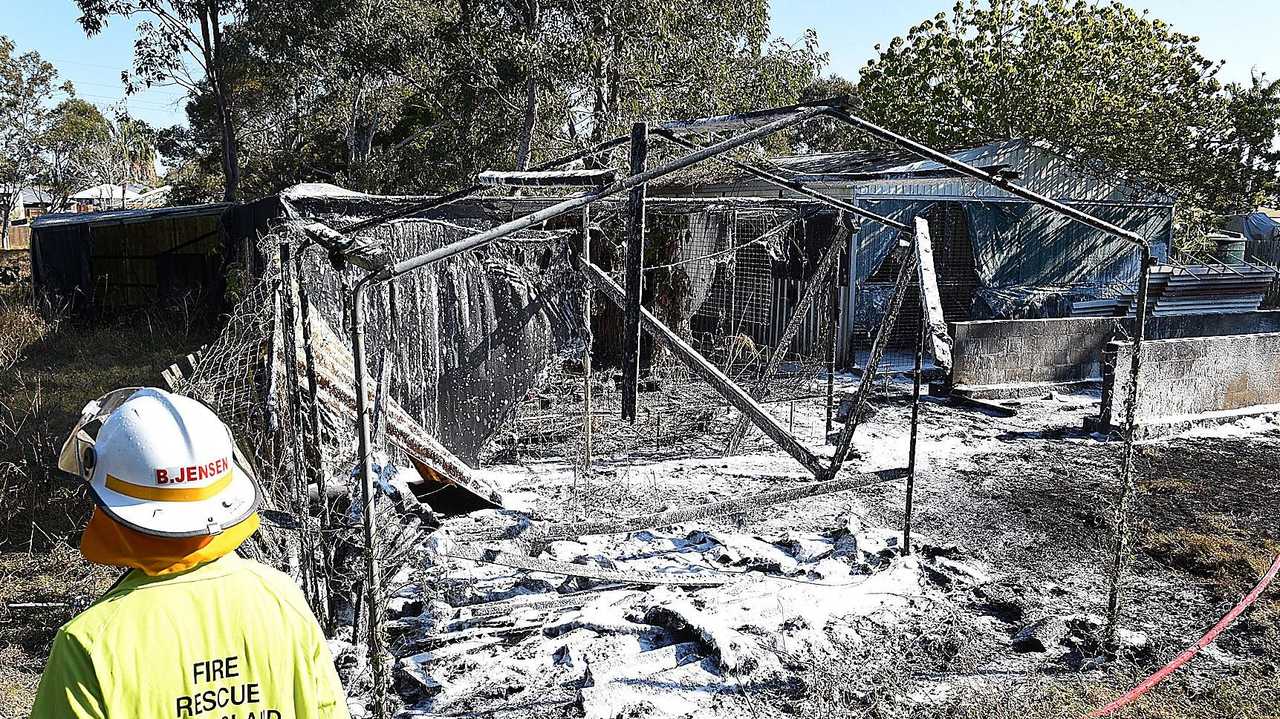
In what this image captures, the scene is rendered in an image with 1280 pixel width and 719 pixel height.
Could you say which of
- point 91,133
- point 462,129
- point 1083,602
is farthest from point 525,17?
point 91,133

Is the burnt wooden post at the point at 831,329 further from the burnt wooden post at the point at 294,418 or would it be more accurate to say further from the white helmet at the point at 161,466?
the white helmet at the point at 161,466

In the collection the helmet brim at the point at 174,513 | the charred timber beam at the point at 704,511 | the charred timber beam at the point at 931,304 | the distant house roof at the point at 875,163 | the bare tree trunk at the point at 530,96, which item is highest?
the bare tree trunk at the point at 530,96

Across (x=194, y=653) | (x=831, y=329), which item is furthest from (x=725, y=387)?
(x=194, y=653)

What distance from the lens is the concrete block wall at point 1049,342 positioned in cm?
1059

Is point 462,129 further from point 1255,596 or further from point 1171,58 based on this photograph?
point 1255,596

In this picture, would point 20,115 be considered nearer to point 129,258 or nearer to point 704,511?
point 129,258

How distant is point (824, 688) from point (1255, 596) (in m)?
2.90

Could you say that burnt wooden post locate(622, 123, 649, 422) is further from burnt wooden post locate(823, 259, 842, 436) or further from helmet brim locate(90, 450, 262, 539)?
burnt wooden post locate(823, 259, 842, 436)

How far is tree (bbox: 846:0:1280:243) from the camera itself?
1805 centimetres

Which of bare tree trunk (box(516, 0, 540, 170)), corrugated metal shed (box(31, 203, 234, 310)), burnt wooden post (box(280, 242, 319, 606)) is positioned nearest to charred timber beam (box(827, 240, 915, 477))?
burnt wooden post (box(280, 242, 319, 606))

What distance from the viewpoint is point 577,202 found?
12.4 ft

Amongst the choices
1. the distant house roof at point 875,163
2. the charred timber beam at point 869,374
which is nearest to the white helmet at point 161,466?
the charred timber beam at point 869,374

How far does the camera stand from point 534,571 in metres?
4.70

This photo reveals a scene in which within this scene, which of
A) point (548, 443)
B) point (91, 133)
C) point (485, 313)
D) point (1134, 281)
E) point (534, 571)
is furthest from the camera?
point (91, 133)
